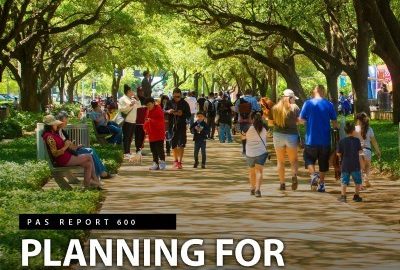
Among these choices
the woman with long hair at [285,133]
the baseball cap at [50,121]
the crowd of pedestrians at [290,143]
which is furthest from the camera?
the woman with long hair at [285,133]

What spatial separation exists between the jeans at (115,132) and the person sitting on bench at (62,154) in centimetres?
1066

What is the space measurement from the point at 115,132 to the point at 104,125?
516mm

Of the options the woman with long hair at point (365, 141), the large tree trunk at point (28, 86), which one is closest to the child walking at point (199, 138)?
the woman with long hair at point (365, 141)

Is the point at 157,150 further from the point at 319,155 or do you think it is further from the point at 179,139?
the point at 319,155

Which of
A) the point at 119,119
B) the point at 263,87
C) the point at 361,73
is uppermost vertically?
the point at 263,87

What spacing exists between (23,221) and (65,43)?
42.6 metres

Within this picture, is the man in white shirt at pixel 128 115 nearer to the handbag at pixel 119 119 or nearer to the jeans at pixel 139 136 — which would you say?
the jeans at pixel 139 136

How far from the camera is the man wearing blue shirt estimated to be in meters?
16.1

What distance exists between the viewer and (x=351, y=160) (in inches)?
580

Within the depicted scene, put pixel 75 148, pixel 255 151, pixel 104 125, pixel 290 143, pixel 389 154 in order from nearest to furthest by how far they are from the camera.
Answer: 1. pixel 255 151
2. pixel 75 148
3. pixel 290 143
4. pixel 389 154
5. pixel 104 125

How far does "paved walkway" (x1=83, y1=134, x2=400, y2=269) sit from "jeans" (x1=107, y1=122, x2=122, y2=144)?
22.9 ft

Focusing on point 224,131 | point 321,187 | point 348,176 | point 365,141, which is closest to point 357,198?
point 348,176

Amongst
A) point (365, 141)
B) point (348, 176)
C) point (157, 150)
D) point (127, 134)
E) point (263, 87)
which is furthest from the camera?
point (263, 87)

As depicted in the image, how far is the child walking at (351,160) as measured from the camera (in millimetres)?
14648
